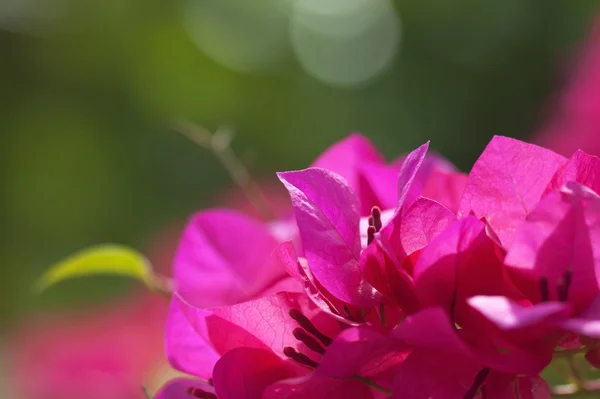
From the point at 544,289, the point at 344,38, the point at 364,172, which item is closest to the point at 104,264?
the point at 364,172

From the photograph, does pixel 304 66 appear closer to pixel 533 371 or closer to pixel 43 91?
Answer: pixel 43 91

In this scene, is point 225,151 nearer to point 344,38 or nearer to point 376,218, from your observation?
point 376,218

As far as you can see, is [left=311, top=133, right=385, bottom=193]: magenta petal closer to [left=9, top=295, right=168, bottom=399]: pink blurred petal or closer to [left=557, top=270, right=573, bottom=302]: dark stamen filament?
[left=557, top=270, right=573, bottom=302]: dark stamen filament

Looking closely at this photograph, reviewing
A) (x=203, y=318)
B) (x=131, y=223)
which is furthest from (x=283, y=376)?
(x=131, y=223)

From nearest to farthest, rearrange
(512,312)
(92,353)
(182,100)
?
(512,312)
(92,353)
(182,100)

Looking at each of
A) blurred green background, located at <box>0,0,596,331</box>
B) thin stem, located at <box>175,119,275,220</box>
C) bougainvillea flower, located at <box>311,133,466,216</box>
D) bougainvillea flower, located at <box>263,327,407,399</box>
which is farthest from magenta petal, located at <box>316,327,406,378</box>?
blurred green background, located at <box>0,0,596,331</box>
